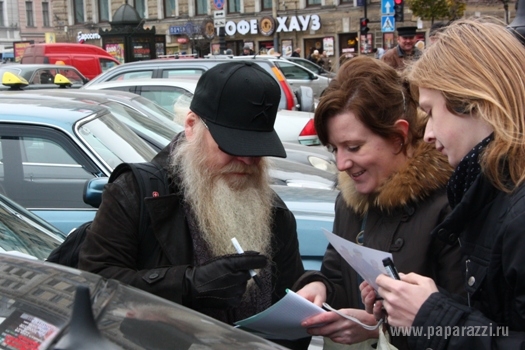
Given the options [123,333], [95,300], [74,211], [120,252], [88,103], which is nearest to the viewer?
[123,333]

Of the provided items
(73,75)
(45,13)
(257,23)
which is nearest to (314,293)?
(73,75)

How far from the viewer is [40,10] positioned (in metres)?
70.8

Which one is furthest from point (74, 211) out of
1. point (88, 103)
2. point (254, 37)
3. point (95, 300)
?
point (254, 37)

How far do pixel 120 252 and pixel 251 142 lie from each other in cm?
58

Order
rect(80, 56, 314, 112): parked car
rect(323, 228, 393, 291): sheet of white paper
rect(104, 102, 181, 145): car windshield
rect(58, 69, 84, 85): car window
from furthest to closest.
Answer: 1. rect(58, 69, 84, 85): car window
2. rect(80, 56, 314, 112): parked car
3. rect(104, 102, 181, 145): car windshield
4. rect(323, 228, 393, 291): sheet of white paper

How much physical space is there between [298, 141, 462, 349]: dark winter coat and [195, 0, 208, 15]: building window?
153 feet

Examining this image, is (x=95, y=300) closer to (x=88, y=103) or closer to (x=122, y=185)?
(x=122, y=185)

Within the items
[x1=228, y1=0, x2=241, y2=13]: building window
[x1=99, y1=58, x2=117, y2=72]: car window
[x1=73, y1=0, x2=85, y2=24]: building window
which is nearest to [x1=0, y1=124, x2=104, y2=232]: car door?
[x1=99, y1=58, x2=117, y2=72]: car window

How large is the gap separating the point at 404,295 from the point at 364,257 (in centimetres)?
21

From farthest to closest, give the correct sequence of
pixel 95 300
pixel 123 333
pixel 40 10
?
1. pixel 40 10
2. pixel 95 300
3. pixel 123 333

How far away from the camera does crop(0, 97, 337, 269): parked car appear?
15.2 feet

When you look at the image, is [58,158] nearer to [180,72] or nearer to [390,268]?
[390,268]

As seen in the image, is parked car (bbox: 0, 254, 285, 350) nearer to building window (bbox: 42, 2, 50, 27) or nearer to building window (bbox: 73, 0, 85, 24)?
building window (bbox: 73, 0, 85, 24)

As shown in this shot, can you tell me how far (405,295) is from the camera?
2.06m
